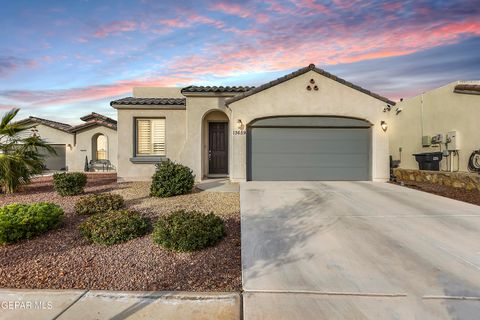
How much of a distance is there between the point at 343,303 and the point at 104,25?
10976 mm

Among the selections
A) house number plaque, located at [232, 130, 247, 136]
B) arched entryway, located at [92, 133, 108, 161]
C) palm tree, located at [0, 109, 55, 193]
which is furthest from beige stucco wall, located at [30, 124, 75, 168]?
house number plaque, located at [232, 130, 247, 136]

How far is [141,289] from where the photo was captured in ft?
12.5

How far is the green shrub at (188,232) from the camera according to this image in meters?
4.94

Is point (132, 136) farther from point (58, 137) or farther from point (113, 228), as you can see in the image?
point (58, 137)

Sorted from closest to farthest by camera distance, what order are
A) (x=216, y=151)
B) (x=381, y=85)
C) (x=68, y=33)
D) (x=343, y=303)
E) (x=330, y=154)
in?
(x=343, y=303) < (x=68, y=33) < (x=330, y=154) < (x=216, y=151) < (x=381, y=85)

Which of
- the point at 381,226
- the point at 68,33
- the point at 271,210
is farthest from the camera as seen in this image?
the point at 68,33

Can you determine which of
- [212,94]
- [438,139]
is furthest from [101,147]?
[438,139]

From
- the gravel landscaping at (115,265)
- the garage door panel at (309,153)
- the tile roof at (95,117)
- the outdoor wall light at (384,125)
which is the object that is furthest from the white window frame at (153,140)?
the tile roof at (95,117)

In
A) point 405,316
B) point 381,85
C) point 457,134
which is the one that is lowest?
point 405,316

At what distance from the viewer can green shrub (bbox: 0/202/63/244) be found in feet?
17.4

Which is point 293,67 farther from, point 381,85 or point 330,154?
point 381,85

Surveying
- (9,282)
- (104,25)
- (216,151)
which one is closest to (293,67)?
(216,151)

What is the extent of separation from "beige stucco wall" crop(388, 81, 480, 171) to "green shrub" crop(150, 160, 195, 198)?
352 inches

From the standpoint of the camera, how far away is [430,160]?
1369 cm
